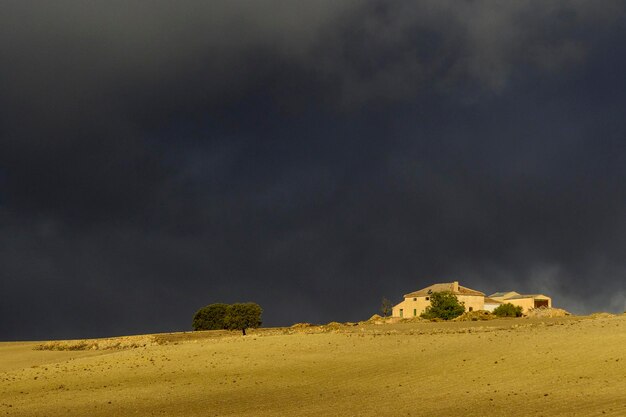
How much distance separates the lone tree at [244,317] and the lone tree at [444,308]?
24415 millimetres

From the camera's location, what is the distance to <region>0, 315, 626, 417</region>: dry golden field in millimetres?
26719

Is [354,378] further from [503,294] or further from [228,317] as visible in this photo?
[503,294]

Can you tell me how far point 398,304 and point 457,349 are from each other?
7711 centimetres

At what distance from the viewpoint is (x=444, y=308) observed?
9650 cm

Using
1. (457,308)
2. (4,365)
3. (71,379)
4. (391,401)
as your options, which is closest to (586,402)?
(391,401)

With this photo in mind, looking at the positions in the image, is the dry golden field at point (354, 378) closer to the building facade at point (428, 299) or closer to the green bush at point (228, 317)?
the green bush at point (228, 317)

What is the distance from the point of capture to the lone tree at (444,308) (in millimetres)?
95562

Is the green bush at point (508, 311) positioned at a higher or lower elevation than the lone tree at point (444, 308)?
lower

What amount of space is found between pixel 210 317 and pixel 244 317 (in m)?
6.39

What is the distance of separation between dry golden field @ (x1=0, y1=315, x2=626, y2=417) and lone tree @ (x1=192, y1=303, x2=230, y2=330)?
42.4m

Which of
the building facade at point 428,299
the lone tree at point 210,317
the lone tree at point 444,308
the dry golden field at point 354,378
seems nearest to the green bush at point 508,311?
the lone tree at point 444,308

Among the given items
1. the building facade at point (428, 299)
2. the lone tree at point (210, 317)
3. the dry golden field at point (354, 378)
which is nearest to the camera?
the dry golden field at point (354, 378)

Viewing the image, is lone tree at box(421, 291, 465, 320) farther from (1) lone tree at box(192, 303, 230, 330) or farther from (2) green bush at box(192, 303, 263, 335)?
(1) lone tree at box(192, 303, 230, 330)

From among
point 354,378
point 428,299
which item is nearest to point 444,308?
point 428,299
